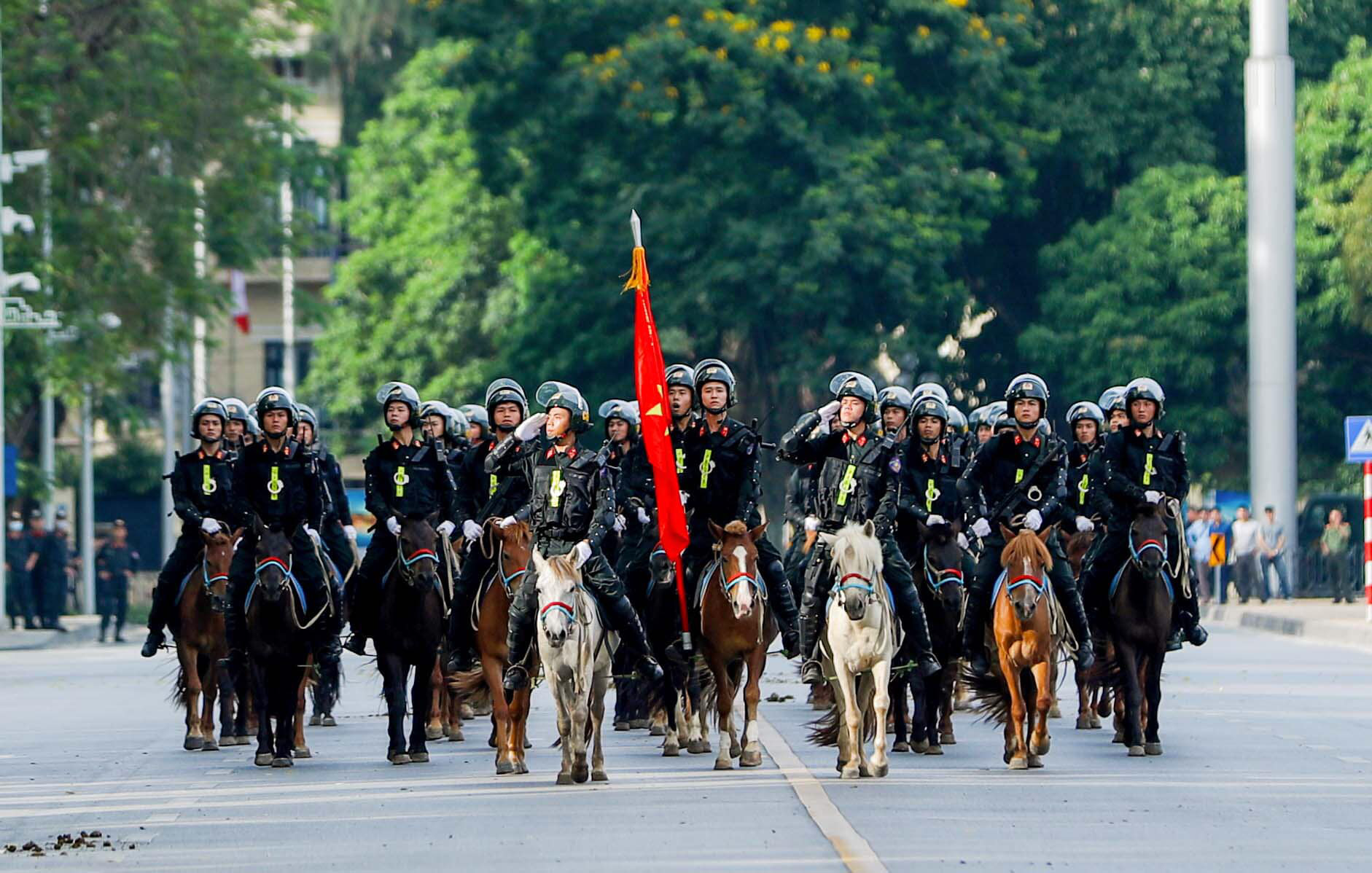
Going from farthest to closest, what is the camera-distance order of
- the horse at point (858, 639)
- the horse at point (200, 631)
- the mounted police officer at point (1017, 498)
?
the horse at point (200, 631), the mounted police officer at point (1017, 498), the horse at point (858, 639)

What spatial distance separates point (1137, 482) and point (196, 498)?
6.39 m

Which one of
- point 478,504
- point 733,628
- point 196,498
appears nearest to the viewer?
point 733,628

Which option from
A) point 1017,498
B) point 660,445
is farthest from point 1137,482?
point 660,445

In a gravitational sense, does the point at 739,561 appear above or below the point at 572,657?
above

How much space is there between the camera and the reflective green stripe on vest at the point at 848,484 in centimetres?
1565

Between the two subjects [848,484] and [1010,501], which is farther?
[1010,501]

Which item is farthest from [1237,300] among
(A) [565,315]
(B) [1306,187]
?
(A) [565,315]

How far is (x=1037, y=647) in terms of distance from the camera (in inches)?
626

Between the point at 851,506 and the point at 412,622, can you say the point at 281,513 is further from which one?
the point at 851,506

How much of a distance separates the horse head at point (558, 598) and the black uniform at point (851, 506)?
1.53m

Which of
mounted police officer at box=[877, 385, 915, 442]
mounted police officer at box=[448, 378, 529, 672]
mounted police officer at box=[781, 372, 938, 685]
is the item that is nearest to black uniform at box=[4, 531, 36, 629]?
mounted police officer at box=[448, 378, 529, 672]

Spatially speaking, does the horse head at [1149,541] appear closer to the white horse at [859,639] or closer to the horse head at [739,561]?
the white horse at [859,639]

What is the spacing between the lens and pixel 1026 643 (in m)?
15.9

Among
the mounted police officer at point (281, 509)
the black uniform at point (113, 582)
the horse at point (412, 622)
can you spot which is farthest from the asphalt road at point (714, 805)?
the black uniform at point (113, 582)
